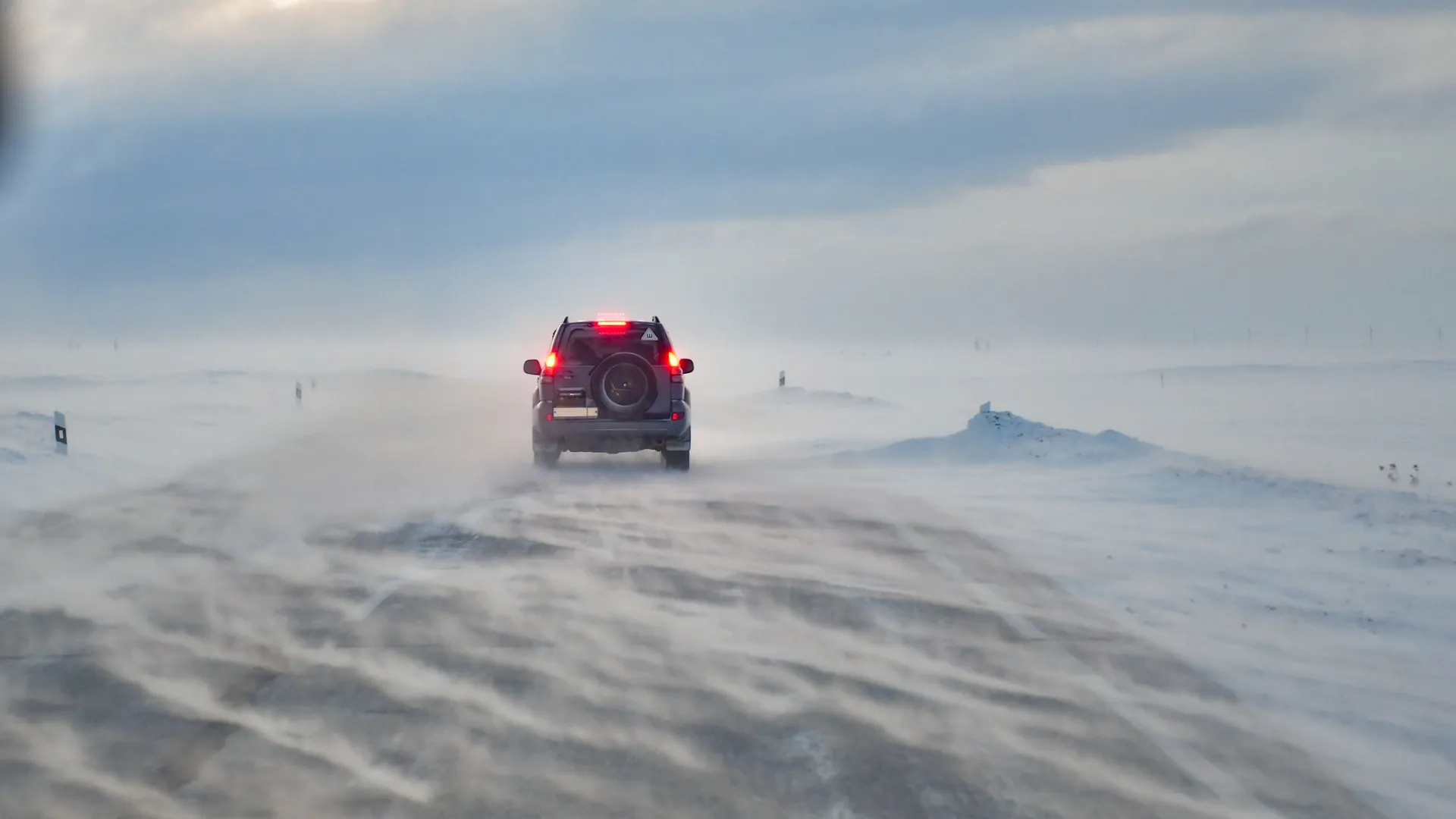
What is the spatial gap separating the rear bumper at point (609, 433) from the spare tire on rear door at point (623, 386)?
0.15 metres

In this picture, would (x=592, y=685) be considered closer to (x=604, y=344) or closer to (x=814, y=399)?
(x=604, y=344)

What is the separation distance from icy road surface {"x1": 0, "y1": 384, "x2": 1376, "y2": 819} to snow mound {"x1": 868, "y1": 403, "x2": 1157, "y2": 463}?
8.94 meters

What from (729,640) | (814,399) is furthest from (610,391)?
(814,399)

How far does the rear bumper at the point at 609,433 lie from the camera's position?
18.8m

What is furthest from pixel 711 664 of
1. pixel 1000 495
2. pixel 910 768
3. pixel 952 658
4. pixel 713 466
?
pixel 713 466

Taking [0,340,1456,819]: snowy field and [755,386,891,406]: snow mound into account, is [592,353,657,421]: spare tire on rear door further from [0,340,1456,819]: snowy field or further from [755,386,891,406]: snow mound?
[755,386,891,406]: snow mound

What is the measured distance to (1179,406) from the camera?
162ft

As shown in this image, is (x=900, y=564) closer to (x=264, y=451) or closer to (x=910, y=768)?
(x=910, y=768)

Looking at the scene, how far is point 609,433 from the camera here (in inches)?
743

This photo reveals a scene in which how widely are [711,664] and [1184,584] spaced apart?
4806mm

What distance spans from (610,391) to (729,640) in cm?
1073

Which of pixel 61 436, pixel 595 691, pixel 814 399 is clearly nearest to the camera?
pixel 595 691

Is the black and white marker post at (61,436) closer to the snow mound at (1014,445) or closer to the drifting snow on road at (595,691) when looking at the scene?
the drifting snow on road at (595,691)

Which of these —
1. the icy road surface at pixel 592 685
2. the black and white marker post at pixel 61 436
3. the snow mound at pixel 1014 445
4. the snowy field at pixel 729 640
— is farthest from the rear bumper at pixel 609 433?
the black and white marker post at pixel 61 436
